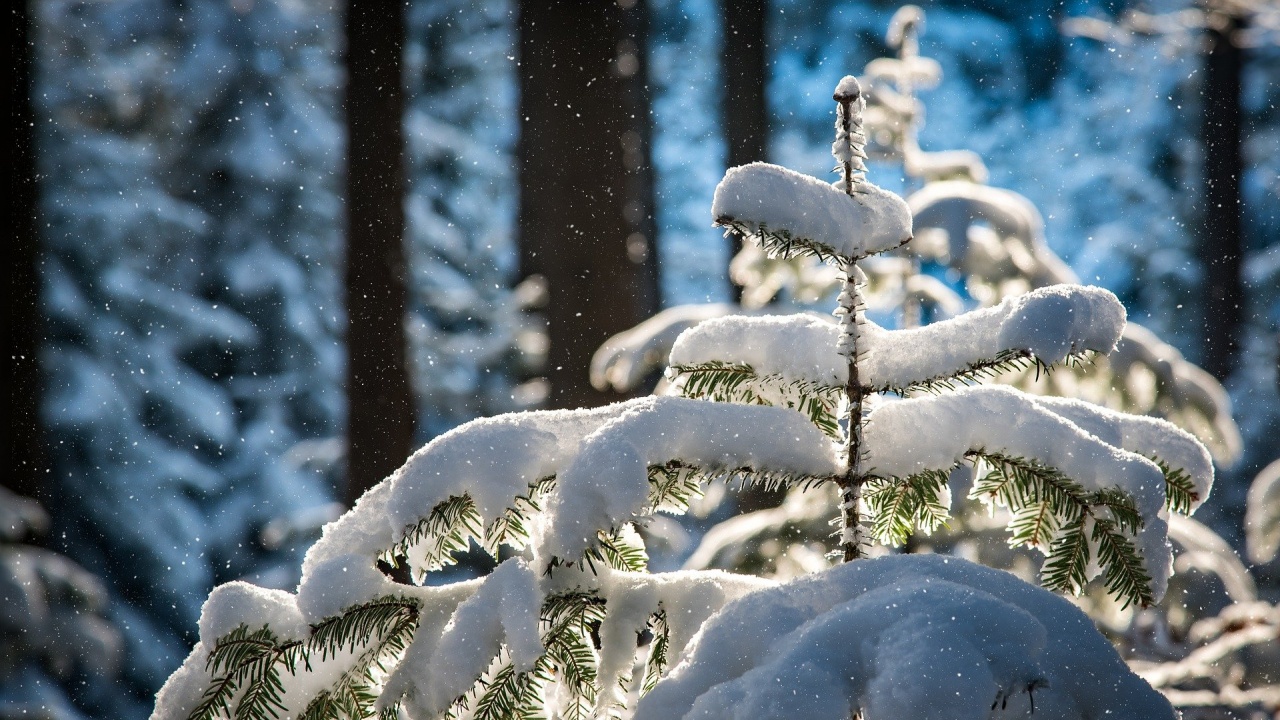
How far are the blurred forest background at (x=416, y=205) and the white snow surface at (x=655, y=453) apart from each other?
5.74 metres

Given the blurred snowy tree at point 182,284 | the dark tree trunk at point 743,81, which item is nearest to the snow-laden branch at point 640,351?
the dark tree trunk at point 743,81

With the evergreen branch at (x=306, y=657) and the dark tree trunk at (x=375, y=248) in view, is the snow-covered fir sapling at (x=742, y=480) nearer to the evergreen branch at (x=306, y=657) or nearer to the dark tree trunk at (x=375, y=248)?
the evergreen branch at (x=306, y=657)

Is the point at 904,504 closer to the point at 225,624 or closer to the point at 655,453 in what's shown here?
the point at 655,453

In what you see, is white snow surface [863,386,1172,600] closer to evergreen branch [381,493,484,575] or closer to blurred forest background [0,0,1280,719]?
evergreen branch [381,493,484,575]

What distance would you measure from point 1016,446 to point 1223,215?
10916 millimetres

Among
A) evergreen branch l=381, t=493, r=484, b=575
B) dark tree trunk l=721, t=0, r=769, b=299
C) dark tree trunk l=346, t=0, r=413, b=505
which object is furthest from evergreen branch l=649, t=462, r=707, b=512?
dark tree trunk l=721, t=0, r=769, b=299

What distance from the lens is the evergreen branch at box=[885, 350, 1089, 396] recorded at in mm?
1042

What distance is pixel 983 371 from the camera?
1.12m

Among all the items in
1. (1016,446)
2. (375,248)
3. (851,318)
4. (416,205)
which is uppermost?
(851,318)

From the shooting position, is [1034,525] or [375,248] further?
[375,248]

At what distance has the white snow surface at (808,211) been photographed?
40.1 inches

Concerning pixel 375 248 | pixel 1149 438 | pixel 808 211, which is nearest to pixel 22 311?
→ pixel 375 248

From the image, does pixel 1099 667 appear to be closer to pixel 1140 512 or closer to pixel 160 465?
pixel 1140 512

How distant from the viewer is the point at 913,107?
3.53 metres
